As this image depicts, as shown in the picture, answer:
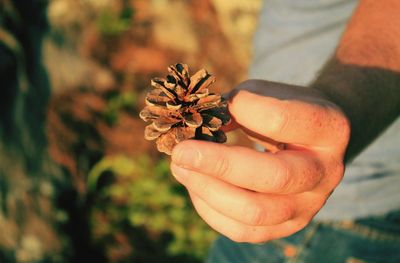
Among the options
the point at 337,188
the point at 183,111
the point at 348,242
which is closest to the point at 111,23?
the point at 337,188

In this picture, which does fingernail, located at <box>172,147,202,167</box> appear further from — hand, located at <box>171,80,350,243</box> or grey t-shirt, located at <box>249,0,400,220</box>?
grey t-shirt, located at <box>249,0,400,220</box>

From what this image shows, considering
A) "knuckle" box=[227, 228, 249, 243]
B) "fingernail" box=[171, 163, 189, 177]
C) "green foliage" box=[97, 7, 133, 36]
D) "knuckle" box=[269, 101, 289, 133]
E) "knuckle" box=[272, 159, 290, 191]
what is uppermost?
"green foliage" box=[97, 7, 133, 36]

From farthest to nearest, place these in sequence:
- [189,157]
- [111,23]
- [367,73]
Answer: [111,23] → [367,73] → [189,157]

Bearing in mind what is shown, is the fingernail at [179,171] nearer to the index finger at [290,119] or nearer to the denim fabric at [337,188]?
the index finger at [290,119]

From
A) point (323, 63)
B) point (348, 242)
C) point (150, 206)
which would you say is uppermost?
point (323, 63)

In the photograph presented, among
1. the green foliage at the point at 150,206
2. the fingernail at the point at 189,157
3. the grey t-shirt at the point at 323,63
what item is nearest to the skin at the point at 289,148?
the fingernail at the point at 189,157

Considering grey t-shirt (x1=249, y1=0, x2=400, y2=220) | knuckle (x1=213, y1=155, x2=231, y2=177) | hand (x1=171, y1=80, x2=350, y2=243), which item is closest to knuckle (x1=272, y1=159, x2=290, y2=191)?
hand (x1=171, y1=80, x2=350, y2=243)

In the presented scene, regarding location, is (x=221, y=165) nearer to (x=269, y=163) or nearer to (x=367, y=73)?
(x=269, y=163)

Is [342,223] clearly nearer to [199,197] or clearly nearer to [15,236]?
[199,197]
